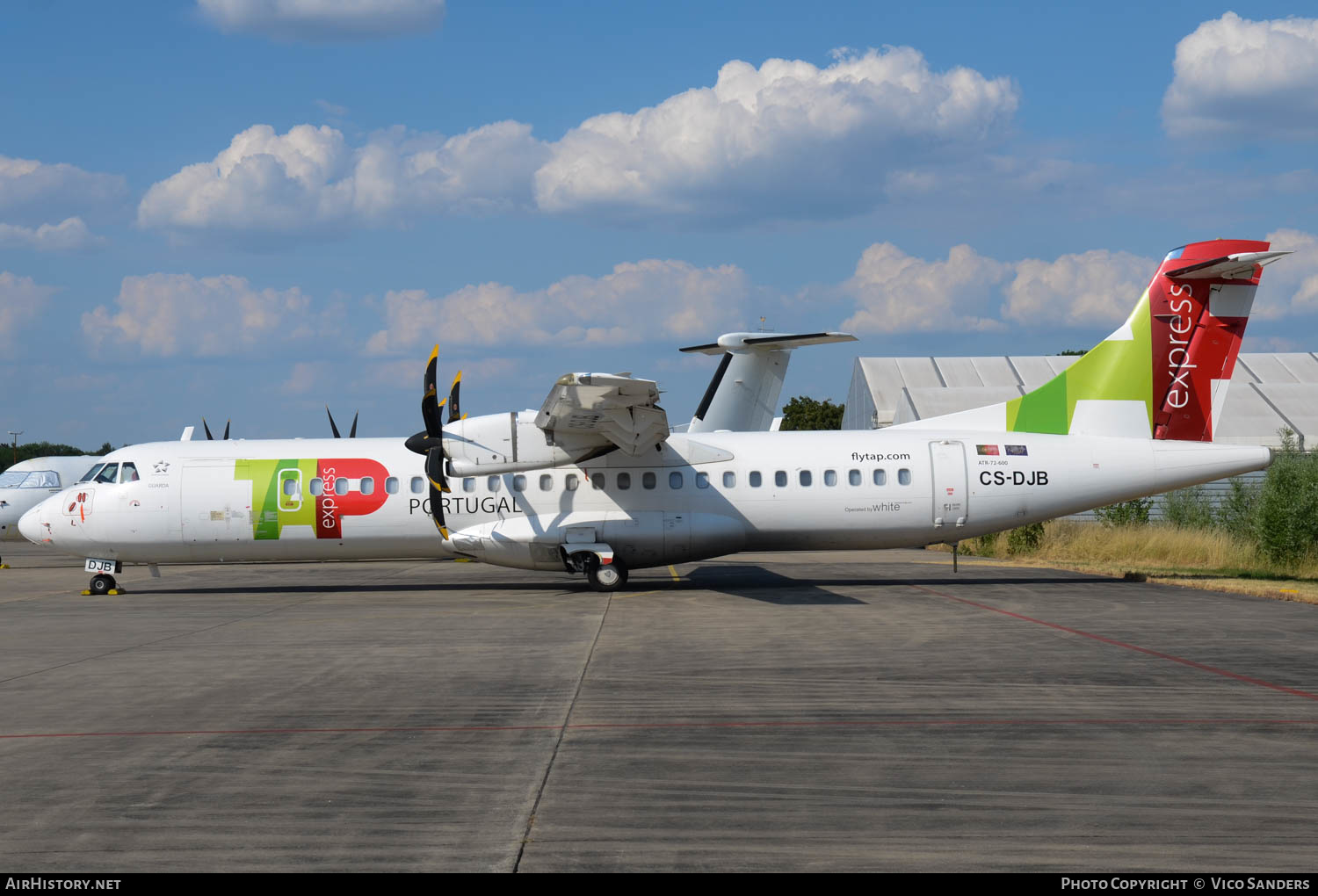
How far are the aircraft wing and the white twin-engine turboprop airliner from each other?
155 mm

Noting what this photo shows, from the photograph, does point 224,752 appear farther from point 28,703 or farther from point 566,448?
point 566,448

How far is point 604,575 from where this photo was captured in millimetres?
19391

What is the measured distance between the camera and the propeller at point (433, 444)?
1864cm

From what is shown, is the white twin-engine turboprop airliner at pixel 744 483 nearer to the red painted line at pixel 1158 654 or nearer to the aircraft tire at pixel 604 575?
the aircraft tire at pixel 604 575

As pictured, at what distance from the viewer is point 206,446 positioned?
2080cm

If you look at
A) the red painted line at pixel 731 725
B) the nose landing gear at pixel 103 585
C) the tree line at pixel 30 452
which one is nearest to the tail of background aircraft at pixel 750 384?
the nose landing gear at pixel 103 585

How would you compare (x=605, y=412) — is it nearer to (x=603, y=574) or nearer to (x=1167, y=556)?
(x=603, y=574)

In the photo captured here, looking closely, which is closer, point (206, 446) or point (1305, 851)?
point (1305, 851)

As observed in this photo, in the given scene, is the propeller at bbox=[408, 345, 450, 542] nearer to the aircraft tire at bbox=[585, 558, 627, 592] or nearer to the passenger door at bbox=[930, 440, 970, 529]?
the aircraft tire at bbox=[585, 558, 627, 592]

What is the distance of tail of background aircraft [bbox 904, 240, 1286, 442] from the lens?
19.5 metres

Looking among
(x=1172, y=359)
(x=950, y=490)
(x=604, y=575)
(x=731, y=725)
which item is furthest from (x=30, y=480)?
(x=1172, y=359)

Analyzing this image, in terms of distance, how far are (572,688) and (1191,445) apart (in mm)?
14425

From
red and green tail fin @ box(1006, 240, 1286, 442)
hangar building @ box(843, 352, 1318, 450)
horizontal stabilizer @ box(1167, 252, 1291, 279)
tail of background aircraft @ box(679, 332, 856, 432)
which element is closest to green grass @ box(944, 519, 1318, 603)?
red and green tail fin @ box(1006, 240, 1286, 442)
